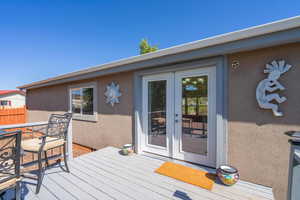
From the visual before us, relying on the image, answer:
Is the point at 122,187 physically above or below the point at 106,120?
below

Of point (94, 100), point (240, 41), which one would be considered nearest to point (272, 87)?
point (240, 41)

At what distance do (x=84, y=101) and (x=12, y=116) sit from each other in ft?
23.4

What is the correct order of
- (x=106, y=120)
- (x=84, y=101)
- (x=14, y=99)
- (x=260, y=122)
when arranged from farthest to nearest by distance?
1. (x=14, y=99)
2. (x=84, y=101)
3. (x=106, y=120)
4. (x=260, y=122)

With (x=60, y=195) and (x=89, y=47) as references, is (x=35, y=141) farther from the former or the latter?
(x=89, y=47)

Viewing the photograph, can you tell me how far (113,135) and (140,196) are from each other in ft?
7.84

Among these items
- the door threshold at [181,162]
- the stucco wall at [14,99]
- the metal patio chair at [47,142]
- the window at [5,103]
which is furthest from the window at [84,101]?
the window at [5,103]

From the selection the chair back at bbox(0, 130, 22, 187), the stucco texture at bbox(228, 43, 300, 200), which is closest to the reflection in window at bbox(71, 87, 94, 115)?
the chair back at bbox(0, 130, 22, 187)

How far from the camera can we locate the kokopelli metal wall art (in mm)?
1952

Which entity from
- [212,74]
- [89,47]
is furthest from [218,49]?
[89,47]

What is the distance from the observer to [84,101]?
197 inches

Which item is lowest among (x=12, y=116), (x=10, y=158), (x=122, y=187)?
(x=122, y=187)

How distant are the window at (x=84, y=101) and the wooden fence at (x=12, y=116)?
5.94 metres

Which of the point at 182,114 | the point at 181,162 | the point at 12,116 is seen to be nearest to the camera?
the point at 181,162

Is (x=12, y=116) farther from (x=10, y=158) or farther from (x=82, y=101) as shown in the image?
(x=10, y=158)
